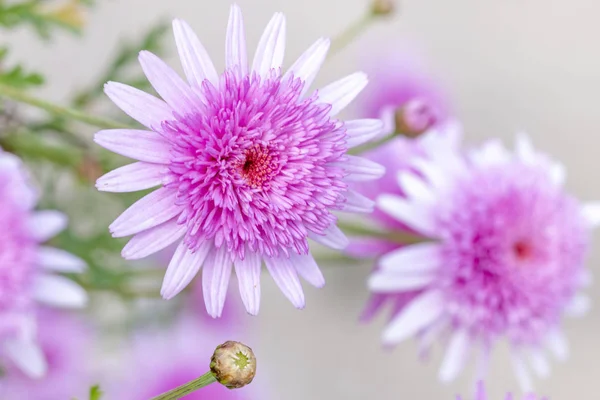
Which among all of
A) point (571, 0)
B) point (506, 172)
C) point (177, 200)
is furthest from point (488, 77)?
point (177, 200)

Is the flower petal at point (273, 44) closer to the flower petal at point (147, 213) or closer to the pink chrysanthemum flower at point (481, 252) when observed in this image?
the flower petal at point (147, 213)

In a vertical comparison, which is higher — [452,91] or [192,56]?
[192,56]

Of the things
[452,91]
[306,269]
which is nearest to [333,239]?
[306,269]

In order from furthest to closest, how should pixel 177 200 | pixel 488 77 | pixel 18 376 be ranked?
pixel 488 77 → pixel 18 376 → pixel 177 200

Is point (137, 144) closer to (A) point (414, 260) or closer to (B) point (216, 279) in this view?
(B) point (216, 279)

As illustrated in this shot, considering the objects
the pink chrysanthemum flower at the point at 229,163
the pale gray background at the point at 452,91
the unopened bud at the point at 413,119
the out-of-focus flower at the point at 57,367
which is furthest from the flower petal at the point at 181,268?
the pale gray background at the point at 452,91

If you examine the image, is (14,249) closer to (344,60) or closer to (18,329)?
(18,329)
